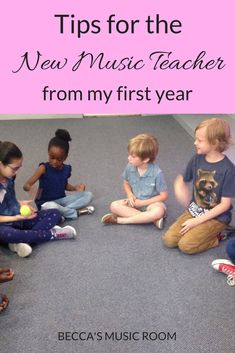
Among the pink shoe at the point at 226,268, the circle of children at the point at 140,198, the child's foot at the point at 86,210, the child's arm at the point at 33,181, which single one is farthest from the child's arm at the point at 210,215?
the child's arm at the point at 33,181

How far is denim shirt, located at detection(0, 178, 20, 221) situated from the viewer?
1101 mm

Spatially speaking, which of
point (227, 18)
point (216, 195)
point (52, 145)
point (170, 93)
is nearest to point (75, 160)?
point (52, 145)

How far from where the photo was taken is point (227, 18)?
0.70 meters

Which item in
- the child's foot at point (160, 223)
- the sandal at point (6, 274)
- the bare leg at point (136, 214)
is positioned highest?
the bare leg at point (136, 214)

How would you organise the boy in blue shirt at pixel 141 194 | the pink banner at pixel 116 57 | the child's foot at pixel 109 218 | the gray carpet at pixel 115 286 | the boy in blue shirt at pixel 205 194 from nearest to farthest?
the pink banner at pixel 116 57 < the gray carpet at pixel 115 286 < the boy in blue shirt at pixel 205 194 < the boy in blue shirt at pixel 141 194 < the child's foot at pixel 109 218

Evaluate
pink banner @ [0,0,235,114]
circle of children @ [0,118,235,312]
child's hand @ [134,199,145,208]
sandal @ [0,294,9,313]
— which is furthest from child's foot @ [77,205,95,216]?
pink banner @ [0,0,235,114]

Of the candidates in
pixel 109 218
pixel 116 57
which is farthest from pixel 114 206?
pixel 116 57

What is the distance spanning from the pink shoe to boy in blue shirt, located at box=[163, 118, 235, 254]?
79 mm

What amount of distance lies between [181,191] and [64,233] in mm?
358

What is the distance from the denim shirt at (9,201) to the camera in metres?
1.10

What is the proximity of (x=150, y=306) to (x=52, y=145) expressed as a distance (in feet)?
1.61

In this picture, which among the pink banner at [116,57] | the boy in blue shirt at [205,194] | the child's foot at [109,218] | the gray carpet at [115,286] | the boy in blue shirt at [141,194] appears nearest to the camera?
the pink banner at [116,57]

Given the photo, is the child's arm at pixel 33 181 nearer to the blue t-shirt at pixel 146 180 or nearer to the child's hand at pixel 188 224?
the blue t-shirt at pixel 146 180

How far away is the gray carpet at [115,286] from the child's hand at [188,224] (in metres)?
0.07
